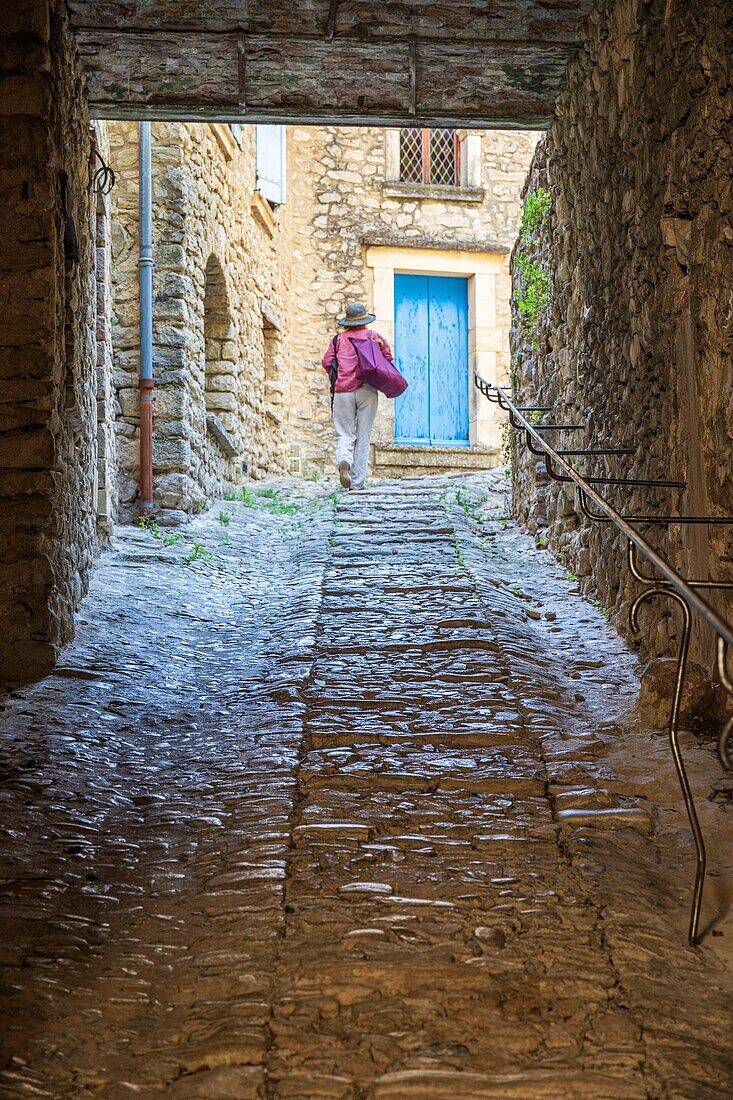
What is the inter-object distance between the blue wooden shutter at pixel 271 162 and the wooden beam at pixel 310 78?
6240mm

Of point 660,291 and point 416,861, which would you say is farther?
point 660,291

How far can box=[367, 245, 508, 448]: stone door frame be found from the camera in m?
14.7

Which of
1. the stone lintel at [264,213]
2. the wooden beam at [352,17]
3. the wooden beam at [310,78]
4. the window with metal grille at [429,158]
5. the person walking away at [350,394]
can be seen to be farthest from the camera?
the window with metal grille at [429,158]

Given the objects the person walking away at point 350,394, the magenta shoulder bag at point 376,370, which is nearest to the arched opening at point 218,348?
the person walking away at point 350,394

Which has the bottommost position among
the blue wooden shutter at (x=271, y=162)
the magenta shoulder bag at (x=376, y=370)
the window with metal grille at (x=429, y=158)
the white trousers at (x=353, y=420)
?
the white trousers at (x=353, y=420)

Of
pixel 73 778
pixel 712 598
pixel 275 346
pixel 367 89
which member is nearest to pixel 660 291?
pixel 712 598

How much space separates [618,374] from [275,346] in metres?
8.24

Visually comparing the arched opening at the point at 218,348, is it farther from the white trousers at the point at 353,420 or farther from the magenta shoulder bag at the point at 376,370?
the magenta shoulder bag at the point at 376,370

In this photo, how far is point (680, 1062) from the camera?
2.12m

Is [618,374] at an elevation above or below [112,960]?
above

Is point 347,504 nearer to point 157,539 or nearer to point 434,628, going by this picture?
point 157,539

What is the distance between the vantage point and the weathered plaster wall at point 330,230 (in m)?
14.4

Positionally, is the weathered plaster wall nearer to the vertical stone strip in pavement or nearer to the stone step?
the stone step

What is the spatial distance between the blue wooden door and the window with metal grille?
133 centimetres
